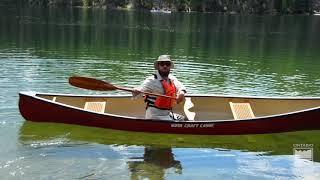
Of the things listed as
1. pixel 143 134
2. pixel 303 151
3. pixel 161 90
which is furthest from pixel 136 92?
pixel 303 151

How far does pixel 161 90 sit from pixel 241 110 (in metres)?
2.41

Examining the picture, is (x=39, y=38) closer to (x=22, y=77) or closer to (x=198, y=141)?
(x=22, y=77)

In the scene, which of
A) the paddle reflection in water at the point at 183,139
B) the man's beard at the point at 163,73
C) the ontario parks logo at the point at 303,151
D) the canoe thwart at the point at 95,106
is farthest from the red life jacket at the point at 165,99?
the ontario parks logo at the point at 303,151

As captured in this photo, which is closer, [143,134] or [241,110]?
[143,134]

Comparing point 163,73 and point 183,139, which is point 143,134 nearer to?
point 183,139

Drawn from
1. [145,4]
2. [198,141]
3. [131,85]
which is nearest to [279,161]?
[198,141]

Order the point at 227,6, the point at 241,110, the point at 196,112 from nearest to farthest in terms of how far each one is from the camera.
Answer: the point at 241,110
the point at 196,112
the point at 227,6

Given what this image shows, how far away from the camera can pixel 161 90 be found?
11.6 metres

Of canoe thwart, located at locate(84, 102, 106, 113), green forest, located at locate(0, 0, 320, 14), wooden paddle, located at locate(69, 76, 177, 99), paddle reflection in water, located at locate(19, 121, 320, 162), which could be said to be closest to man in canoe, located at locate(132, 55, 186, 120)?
paddle reflection in water, located at locate(19, 121, 320, 162)

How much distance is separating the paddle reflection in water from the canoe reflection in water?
0.39 m

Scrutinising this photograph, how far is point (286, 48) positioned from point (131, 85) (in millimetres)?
19383

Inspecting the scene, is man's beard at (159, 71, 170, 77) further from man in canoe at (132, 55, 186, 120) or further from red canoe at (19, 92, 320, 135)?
red canoe at (19, 92, 320, 135)

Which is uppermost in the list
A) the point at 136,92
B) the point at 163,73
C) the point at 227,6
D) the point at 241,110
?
the point at 227,6

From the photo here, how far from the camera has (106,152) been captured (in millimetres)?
11102
